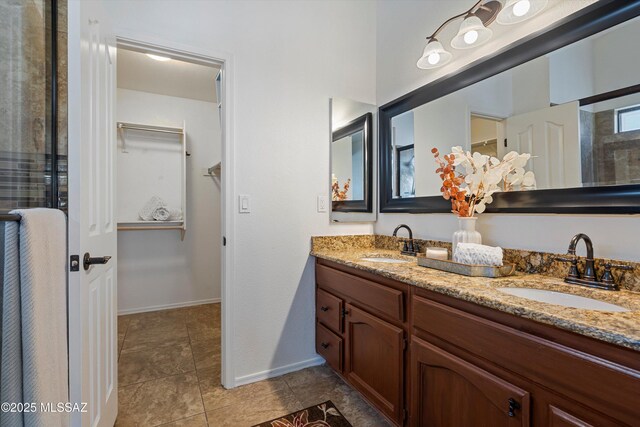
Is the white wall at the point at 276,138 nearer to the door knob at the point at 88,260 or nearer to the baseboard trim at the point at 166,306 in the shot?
the door knob at the point at 88,260

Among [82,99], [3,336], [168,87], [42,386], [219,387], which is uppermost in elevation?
[168,87]

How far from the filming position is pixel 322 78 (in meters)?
2.12

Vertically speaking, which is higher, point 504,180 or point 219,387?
point 504,180

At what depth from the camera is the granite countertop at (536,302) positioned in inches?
26.8

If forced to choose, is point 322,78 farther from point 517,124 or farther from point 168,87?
point 168,87

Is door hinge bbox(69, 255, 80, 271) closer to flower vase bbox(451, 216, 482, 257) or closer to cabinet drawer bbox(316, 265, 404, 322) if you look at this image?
cabinet drawer bbox(316, 265, 404, 322)

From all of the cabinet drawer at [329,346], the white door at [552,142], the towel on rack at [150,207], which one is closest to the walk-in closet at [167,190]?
the towel on rack at [150,207]

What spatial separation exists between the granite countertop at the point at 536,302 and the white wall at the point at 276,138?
1.76ft

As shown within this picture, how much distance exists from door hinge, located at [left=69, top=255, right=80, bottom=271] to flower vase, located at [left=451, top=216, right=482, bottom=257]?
1496 mm

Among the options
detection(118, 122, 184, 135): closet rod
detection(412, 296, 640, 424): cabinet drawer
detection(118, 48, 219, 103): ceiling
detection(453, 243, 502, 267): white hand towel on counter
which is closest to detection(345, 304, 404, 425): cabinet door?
detection(412, 296, 640, 424): cabinet drawer

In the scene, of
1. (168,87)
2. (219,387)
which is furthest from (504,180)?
(168,87)

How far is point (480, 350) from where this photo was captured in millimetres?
963

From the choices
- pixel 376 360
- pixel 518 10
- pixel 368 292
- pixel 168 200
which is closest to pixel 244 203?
pixel 368 292

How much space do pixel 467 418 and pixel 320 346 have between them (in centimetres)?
115
